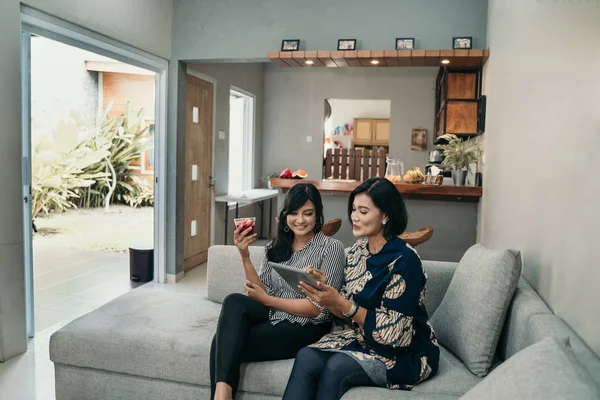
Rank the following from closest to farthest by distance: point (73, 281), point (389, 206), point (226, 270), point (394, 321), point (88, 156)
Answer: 1. point (394, 321)
2. point (389, 206)
3. point (226, 270)
4. point (73, 281)
5. point (88, 156)

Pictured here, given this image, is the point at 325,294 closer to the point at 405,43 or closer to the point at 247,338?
the point at 247,338

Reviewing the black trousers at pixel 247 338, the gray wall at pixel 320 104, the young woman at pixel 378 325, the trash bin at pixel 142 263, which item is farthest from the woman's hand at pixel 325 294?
the gray wall at pixel 320 104

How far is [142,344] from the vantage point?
2.46 metres

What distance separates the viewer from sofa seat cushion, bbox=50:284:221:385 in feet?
7.89

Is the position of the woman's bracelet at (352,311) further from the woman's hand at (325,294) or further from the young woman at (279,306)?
the young woman at (279,306)

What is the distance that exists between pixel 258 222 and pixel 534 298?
6.31m

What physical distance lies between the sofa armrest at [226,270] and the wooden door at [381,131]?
29.2 feet

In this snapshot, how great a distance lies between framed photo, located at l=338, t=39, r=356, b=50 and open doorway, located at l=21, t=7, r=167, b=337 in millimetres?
1687

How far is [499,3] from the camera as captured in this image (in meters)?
3.73

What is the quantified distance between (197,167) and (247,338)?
153 inches

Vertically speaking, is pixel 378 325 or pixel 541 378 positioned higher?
pixel 541 378

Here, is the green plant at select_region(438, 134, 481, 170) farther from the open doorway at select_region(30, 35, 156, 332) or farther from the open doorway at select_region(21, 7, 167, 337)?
the open doorway at select_region(30, 35, 156, 332)

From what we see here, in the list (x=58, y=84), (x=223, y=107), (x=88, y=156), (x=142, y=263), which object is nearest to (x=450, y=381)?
(x=142, y=263)

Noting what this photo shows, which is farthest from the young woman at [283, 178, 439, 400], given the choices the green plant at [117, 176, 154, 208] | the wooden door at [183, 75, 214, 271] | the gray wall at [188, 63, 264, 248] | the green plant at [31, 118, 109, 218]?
the green plant at [117, 176, 154, 208]
